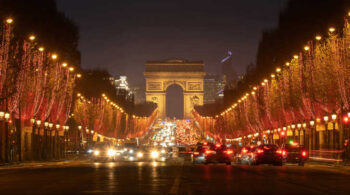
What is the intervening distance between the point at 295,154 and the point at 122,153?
2018cm

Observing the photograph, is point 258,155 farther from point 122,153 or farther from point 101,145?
point 122,153

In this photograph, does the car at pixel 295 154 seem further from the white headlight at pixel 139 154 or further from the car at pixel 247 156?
the white headlight at pixel 139 154

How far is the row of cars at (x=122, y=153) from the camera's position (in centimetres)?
5647

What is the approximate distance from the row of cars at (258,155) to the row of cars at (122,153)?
32.8 feet

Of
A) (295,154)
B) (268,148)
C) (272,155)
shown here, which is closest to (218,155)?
(268,148)

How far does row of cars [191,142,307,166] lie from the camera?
42.0 m

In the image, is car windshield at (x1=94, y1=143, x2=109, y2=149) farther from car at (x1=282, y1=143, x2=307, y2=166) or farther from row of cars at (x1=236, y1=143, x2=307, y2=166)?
car at (x1=282, y1=143, x2=307, y2=166)

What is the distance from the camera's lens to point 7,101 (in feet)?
156

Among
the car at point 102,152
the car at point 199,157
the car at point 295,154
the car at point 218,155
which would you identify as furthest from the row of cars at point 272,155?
the car at point 102,152

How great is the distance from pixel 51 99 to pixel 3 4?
1166cm

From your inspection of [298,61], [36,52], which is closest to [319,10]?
[298,61]

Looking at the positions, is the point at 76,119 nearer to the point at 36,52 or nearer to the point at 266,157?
the point at 36,52

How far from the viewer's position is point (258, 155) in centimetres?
4231

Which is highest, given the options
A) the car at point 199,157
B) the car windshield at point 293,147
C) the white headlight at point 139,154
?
the car windshield at point 293,147
